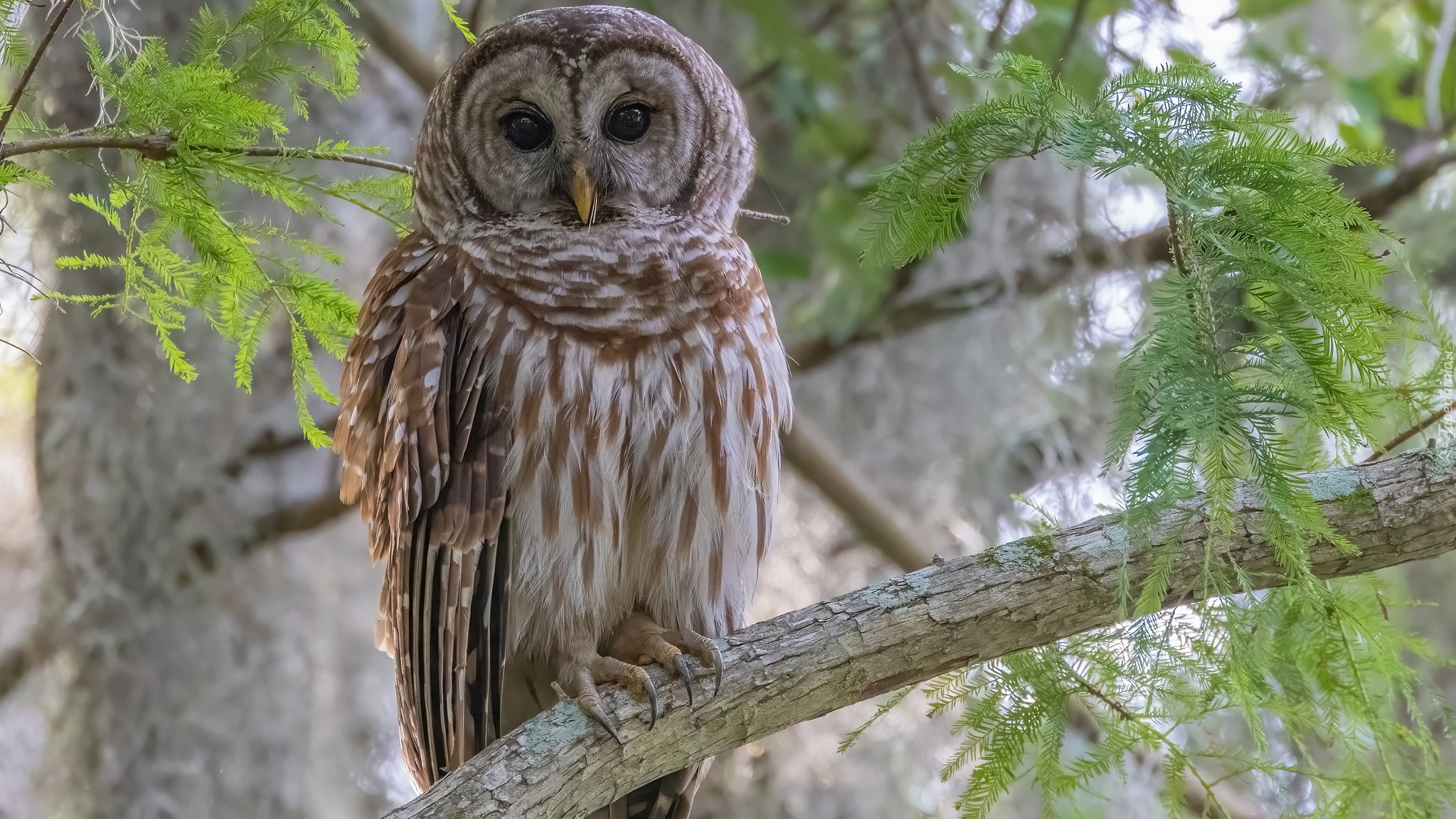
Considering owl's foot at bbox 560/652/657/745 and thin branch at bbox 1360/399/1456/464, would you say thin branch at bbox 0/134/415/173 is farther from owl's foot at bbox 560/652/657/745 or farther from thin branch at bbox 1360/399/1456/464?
thin branch at bbox 1360/399/1456/464

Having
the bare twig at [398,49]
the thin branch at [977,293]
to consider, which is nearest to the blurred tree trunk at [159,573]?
the bare twig at [398,49]

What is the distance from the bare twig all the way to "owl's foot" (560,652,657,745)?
2740mm

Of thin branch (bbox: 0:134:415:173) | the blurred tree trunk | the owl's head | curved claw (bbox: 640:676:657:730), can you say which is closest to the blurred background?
the blurred tree trunk

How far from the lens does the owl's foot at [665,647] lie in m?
2.28

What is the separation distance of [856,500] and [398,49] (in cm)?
234

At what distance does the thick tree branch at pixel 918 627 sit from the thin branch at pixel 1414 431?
6 centimetres

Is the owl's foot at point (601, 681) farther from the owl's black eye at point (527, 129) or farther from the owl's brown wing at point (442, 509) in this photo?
the owl's black eye at point (527, 129)

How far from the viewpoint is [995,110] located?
1.90 metres

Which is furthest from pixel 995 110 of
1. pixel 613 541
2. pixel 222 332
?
pixel 222 332

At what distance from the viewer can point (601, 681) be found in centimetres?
239

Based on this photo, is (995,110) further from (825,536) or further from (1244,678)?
(825,536)

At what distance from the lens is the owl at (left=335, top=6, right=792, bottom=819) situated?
2.56 meters

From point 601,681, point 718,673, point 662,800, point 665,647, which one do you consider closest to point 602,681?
point 601,681

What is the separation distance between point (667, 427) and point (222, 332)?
870 mm
